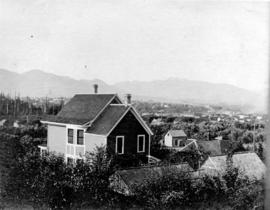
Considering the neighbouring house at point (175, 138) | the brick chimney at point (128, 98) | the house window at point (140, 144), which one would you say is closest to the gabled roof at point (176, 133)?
the neighbouring house at point (175, 138)

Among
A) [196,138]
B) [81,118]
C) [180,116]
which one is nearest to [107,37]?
[81,118]

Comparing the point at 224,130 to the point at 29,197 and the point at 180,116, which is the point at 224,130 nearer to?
the point at 180,116

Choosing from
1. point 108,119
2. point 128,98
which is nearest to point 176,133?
point 128,98

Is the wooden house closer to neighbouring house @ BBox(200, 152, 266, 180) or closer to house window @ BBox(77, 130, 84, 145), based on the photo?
neighbouring house @ BBox(200, 152, 266, 180)

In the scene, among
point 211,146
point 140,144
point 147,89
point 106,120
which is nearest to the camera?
point 106,120

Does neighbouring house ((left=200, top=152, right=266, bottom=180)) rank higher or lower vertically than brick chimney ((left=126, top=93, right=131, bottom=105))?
lower

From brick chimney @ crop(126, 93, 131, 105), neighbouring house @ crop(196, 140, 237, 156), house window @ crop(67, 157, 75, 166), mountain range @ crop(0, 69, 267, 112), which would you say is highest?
mountain range @ crop(0, 69, 267, 112)

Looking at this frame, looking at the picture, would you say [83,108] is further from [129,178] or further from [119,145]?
[129,178]

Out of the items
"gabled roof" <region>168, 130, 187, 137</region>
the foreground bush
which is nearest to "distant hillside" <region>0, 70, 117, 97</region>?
the foreground bush
